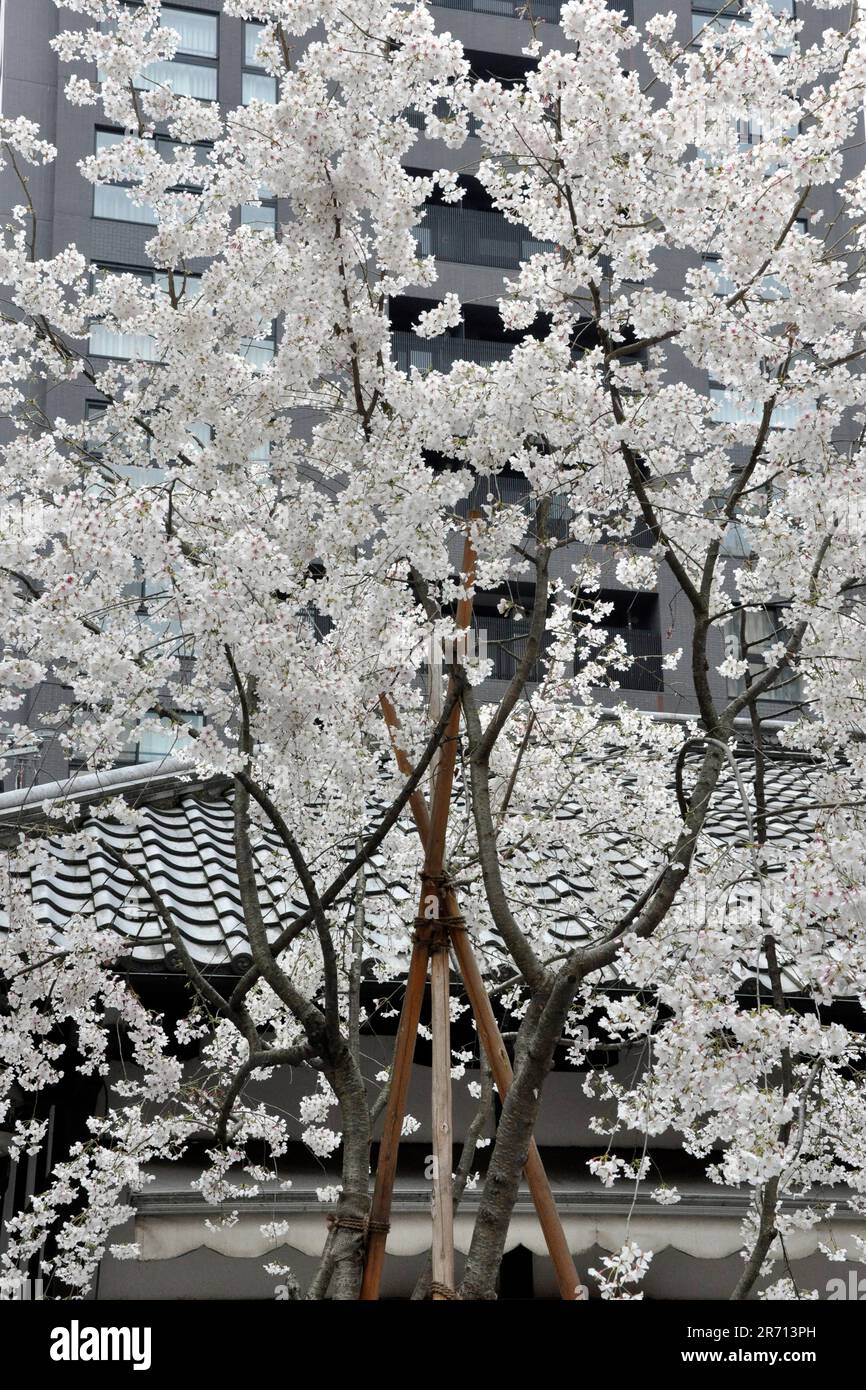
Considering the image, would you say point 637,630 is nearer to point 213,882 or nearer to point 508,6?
point 508,6

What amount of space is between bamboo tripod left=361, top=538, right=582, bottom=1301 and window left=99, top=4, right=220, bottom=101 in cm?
1840

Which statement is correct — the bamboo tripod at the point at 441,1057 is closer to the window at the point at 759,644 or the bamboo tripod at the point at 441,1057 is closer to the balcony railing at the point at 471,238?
the window at the point at 759,644

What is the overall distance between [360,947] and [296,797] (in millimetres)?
578

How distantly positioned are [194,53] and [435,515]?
1912 centimetres

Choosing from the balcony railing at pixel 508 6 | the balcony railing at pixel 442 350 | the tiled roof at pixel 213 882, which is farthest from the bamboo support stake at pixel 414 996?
the balcony railing at pixel 508 6

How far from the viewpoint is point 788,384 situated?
12.7 ft

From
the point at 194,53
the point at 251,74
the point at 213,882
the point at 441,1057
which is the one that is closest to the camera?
the point at 441,1057

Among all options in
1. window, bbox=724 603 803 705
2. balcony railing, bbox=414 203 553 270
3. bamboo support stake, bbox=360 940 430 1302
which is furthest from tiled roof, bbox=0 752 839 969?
balcony railing, bbox=414 203 553 270

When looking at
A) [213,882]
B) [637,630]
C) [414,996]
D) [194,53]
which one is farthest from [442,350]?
[414,996]

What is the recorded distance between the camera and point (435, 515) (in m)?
3.72

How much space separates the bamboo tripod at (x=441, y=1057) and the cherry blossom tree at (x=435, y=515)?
89 mm

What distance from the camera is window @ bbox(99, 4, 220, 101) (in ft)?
65.6

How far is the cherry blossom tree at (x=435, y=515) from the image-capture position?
3607mm
